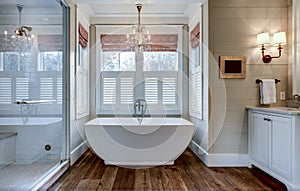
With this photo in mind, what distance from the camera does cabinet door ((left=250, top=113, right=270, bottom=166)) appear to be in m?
3.24

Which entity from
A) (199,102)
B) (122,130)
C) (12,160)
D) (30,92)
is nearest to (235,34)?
(199,102)

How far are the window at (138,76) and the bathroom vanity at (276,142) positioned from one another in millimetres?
1917

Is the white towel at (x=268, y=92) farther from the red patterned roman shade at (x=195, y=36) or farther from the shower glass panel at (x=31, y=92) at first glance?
the shower glass panel at (x=31, y=92)

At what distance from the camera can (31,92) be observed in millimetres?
3529

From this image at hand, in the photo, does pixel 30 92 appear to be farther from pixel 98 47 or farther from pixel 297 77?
pixel 297 77

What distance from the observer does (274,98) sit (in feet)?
12.1

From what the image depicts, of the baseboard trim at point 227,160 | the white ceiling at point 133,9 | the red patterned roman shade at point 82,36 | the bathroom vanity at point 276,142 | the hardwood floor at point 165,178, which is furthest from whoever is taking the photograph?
the white ceiling at point 133,9

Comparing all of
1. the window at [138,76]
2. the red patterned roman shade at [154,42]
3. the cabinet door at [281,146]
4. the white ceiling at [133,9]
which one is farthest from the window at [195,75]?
the cabinet door at [281,146]

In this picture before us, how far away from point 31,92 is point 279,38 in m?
3.62

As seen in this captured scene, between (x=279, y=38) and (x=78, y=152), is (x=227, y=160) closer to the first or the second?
(x=279, y=38)

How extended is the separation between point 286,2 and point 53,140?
13.5ft

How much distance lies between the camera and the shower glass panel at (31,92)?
3.10 m

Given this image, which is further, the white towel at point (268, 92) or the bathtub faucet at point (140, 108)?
the bathtub faucet at point (140, 108)

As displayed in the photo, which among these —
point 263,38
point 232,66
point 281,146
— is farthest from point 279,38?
point 281,146
